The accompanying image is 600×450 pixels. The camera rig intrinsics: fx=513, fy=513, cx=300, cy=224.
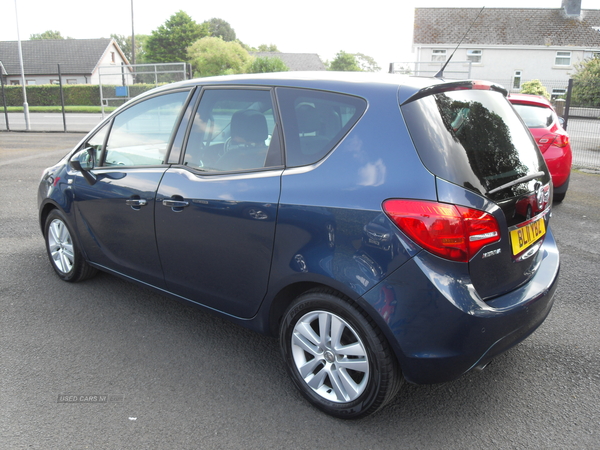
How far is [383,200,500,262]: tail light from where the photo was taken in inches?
86.5

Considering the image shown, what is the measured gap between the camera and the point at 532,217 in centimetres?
265

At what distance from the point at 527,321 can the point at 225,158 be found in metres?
1.85

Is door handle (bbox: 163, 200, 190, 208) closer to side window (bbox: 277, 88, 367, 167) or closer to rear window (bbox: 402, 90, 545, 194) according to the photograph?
side window (bbox: 277, 88, 367, 167)

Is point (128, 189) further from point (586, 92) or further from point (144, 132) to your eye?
point (586, 92)

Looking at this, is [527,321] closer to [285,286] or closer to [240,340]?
[285,286]

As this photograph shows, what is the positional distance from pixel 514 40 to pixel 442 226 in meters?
45.7

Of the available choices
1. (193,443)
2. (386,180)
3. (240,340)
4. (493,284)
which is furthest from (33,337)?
(493,284)

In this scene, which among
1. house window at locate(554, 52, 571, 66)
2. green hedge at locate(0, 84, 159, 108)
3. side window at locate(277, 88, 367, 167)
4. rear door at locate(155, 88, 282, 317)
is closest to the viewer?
side window at locate(277, 88, 367, 167)

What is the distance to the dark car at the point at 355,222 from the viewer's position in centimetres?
225

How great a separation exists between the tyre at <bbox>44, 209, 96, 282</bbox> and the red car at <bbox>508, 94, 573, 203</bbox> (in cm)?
573

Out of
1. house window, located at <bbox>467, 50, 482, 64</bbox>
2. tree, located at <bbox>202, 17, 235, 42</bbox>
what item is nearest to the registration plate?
house window, located at <bbox>467, 50, 482, 64</bbox>

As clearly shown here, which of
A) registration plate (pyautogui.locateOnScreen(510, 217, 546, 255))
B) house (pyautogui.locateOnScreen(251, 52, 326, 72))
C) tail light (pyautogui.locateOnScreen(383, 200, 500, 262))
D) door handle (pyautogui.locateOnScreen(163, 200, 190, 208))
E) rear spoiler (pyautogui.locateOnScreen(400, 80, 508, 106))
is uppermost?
house (pyautogui.locateOnScreen(251, 52, 326, 72))

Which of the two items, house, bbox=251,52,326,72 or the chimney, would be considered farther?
house, bbox=251,52,326,72

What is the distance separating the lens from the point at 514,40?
41.9 meters
